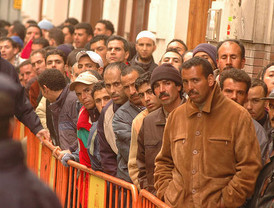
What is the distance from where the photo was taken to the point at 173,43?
10.8 m

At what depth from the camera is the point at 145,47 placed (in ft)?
34.8

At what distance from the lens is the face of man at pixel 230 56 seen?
7.79 meters

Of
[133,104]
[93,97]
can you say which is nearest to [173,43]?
[93,97]

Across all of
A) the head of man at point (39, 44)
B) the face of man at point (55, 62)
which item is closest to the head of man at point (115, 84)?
the face of man at point (55, 62)

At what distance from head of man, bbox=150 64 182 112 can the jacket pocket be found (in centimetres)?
100

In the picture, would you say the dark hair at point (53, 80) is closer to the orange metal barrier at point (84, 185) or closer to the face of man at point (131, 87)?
the orange metal barrier at point (84, 185)

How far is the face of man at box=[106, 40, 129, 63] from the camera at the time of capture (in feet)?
33.9

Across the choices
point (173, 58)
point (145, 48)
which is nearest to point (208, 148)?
point (173, 58)

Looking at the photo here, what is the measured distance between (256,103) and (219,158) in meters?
1.33

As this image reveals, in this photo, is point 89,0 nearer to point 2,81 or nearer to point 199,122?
point 199,122

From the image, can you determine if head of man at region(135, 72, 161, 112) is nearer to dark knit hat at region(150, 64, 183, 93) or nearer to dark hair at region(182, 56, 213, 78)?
dark knit hat at region(150, 64, 183, 93)

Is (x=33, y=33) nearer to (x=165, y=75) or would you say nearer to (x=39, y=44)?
(x=39, y=44)

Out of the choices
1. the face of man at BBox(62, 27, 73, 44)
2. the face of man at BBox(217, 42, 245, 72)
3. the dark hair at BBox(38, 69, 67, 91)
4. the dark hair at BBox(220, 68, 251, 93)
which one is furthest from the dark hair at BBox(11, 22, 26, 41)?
the dark hair at BBox(220, 68, 251, 93)

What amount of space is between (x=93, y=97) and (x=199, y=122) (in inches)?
105
